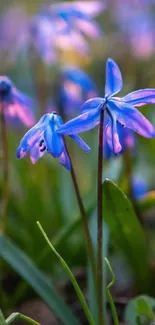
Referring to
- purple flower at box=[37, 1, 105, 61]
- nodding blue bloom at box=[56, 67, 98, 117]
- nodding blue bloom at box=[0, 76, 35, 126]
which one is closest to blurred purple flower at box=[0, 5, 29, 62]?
purple flower at box=[37, 1, 105, 61]

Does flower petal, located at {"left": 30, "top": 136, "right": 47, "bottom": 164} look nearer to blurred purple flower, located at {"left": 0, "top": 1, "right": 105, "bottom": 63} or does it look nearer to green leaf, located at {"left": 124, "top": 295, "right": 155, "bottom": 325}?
green leaf, located at {"left": 124, "top": 295, "right": 155, "bottom": 325}

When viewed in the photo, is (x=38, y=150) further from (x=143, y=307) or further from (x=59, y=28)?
(x=59, y=28)

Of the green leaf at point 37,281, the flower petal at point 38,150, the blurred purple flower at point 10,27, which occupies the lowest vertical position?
the green leaf at point 37,281

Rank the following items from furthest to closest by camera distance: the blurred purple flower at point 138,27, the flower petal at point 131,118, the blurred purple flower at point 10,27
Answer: the blurred purple flower at point 10,27
the blurred purple flower at point 138,27
the flower petal at point 131,118

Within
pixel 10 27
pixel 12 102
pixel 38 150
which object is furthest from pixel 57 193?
pixel 10 27

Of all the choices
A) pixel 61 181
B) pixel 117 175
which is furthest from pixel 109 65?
pixel 61 181

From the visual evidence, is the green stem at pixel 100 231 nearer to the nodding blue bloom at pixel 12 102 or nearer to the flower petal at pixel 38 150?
the flower petal at pixel 38 150

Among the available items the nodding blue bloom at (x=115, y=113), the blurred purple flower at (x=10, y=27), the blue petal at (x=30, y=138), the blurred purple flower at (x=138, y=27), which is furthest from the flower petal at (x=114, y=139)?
the blurred purple flower at (x=138, y=27)
